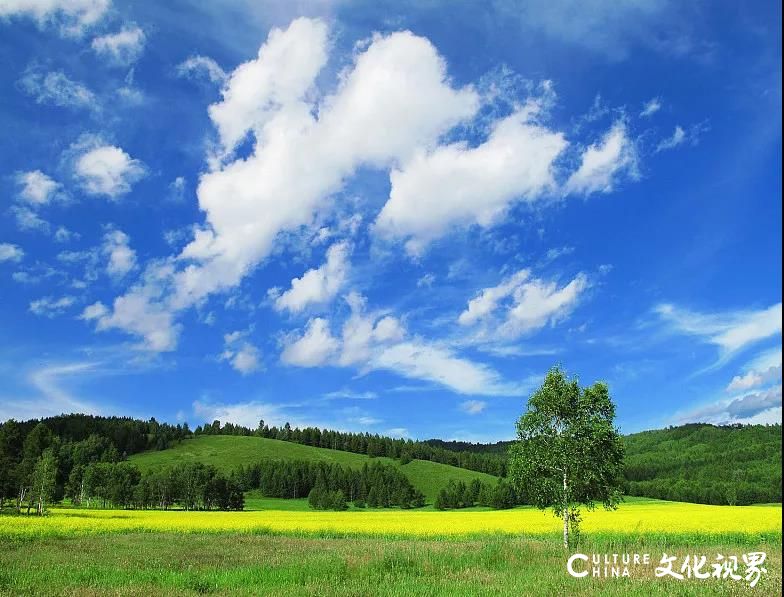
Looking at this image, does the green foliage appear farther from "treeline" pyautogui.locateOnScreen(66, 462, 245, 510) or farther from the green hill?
the green hill

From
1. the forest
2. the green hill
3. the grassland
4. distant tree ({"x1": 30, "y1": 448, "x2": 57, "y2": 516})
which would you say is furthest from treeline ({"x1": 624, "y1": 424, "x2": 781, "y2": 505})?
distant tree ({"x1": 30, "y1": 448, "x2": 57, "y2": 516})

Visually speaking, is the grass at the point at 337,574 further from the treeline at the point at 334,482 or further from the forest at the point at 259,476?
the treeline at the point at 334,482

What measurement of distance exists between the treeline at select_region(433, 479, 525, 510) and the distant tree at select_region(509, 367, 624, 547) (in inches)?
3605

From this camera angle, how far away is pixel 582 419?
29.2m

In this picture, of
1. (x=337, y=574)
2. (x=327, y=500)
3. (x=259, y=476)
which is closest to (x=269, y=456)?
(x=259, y=476)

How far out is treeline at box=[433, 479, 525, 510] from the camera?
392 ft

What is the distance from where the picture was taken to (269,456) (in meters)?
175

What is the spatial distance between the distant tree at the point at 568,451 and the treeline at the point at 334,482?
104m

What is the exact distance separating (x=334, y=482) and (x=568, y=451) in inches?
4703

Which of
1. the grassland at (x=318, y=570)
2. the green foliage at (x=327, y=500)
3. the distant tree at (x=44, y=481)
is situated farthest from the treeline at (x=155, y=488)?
the grassland at (x=318, y=570)

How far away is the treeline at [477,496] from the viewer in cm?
11962

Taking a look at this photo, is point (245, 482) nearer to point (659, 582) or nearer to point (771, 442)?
point (659, 582)

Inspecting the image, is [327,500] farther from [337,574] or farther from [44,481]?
[337,574]

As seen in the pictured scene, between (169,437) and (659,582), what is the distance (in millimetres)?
200002
